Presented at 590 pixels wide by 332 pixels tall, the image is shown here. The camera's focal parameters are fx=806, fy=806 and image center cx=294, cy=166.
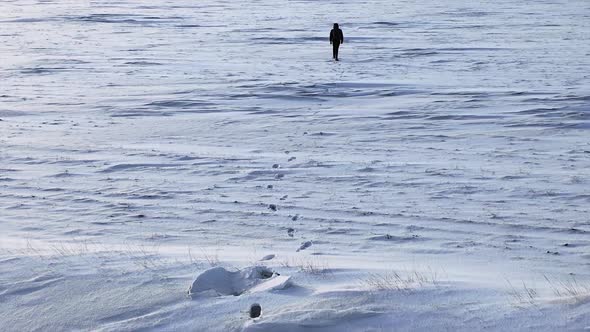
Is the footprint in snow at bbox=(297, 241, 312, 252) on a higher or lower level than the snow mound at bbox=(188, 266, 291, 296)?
lower

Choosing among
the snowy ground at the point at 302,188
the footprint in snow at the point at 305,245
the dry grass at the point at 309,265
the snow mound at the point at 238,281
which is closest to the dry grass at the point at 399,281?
the snowy ground at the point at 302,188

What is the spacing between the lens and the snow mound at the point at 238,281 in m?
5.24

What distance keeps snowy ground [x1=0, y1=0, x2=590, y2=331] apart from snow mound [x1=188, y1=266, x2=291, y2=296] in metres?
0.03

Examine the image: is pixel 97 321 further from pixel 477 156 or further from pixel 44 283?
pixel 477 156

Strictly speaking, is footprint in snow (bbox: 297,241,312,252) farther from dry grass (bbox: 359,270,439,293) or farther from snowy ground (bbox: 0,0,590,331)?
dry grass (bbox: 359,270,439,293)

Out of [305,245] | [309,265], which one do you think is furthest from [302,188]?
[309,265]

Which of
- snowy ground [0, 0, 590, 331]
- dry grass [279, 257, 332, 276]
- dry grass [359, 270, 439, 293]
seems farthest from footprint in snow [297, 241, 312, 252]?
dry grass [359, 270, 439, 293]

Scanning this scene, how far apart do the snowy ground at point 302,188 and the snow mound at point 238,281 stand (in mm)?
35

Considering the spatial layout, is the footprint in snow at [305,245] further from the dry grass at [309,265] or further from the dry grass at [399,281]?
the dry grass at [399,281]

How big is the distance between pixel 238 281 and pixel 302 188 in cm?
400

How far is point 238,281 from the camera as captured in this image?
17.9ft

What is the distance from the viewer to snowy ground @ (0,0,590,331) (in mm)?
5020

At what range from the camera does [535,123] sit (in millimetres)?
12602

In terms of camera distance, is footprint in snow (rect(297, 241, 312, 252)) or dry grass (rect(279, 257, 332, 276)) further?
footprint in snow (rect(297, 241, 312, 252))
